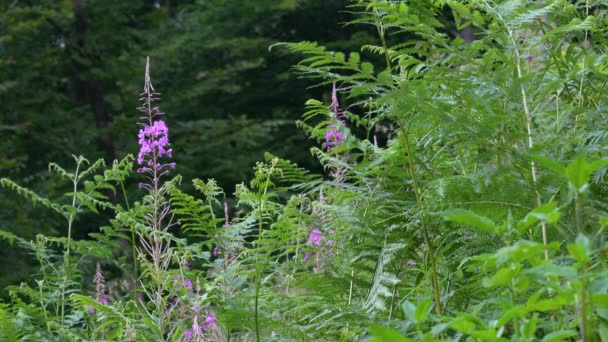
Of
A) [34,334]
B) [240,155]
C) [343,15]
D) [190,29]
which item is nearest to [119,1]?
[190,29]

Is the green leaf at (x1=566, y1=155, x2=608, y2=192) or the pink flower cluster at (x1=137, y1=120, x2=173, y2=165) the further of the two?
the pink flower cluster at (x1=137, y1=120, x2=173, y2=165)

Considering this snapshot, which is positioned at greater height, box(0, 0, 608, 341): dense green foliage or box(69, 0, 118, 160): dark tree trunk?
box(0, 0, 608, 341): dense green foliage

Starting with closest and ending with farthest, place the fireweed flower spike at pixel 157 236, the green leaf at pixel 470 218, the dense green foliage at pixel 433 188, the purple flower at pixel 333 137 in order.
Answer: the green leaf at pixel 470 218 < the dense green foliage at pixel 433 188 < the fireweed flower spike at pixel 157 236 < the purple flower at pixel 333 137

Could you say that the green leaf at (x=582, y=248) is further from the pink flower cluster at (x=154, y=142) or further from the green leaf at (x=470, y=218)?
the pink flower cluster at (x=154, y=142)

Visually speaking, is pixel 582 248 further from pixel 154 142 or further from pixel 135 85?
pixel 135 85

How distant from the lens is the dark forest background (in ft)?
42.1

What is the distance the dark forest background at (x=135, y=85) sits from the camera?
12.8 metres

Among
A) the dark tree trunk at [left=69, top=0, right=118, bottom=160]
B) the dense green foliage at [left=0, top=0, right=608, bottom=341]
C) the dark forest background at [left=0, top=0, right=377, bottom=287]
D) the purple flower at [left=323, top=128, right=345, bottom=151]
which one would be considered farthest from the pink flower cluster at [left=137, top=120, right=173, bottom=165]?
the dark tree trunk at [left=69, top=0, right=118, bottom=160]

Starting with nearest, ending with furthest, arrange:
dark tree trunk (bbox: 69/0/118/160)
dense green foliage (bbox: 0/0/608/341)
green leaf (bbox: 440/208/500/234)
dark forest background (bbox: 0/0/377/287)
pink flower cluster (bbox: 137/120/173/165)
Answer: green leaf (bbox: 440/208/500/234), dense green foliage (bbox: 0/0/608/341), pink flower cluster (bbox: 137/120/173/165), dark forest background (bbox: 0/0/377/287), dark tree trunk (bbox: 69/0/118/160)

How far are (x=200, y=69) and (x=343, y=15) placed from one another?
2.92 meters

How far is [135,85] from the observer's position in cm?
1449

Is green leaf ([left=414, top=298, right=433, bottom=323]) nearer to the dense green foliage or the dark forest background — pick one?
the dense green foliage

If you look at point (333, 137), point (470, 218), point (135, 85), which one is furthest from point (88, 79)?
point (470, 218)

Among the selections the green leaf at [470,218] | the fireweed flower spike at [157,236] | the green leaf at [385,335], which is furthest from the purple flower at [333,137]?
the green leaf at [385,335]
